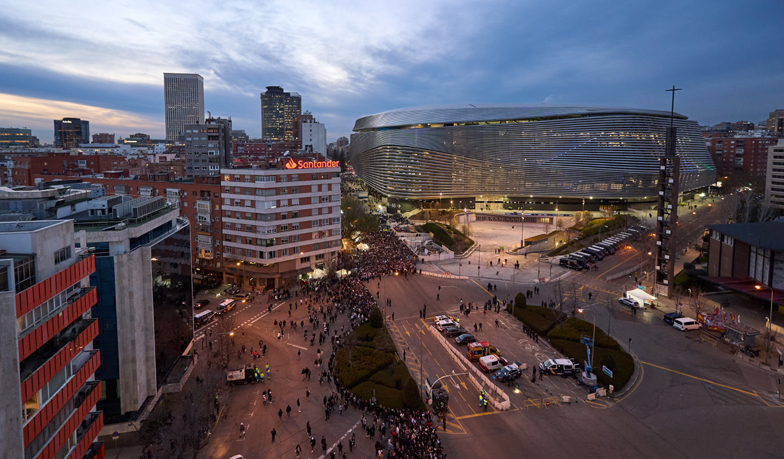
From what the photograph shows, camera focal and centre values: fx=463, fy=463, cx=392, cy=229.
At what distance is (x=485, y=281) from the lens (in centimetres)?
5378

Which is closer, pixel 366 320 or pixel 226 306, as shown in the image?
pixel 366 320

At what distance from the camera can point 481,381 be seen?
95.5ft

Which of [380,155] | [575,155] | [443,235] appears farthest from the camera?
[380,155]

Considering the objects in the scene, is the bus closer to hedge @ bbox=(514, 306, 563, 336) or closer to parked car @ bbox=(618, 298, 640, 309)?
hedge @ bbox=(514, 306, 563, 336)

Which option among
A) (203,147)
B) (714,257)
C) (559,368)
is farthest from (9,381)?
(203,147)

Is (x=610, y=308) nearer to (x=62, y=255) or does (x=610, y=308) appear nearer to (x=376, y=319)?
(x=376, y=319)

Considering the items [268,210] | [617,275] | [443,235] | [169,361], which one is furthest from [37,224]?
[443,235]

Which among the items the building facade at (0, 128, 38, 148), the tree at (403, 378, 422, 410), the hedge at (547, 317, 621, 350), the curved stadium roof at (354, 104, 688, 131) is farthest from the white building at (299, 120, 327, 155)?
the tree at (403, 378, 422, 410)

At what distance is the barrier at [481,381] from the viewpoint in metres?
26.3

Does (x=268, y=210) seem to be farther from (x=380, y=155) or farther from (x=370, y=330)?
(x=380, y=155)

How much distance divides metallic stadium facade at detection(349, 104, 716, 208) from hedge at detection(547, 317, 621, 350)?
80.0 meters

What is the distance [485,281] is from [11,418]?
46.5 meters

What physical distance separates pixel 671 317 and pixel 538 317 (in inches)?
433

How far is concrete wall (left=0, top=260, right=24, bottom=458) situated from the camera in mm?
12117
